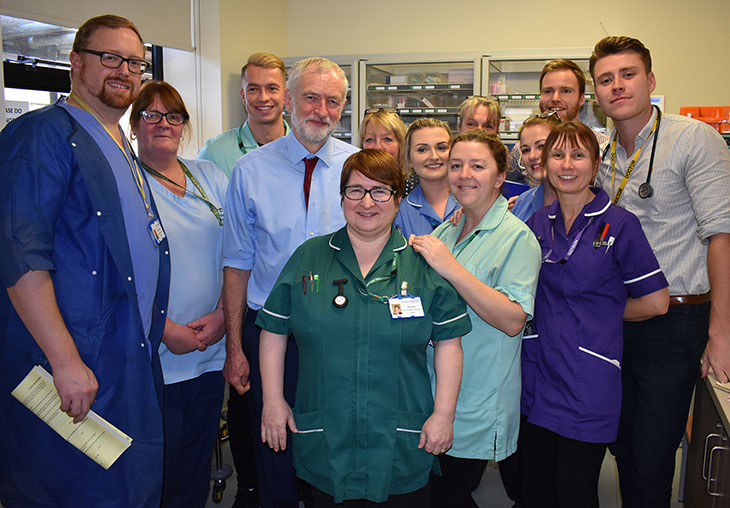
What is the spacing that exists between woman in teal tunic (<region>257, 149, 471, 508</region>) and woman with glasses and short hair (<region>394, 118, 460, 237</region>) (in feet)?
2.26

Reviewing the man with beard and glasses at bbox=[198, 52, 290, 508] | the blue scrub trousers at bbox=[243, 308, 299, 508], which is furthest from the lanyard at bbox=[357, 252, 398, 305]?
the man with beard and glasses at bbox=[198, 52, 290, 508]

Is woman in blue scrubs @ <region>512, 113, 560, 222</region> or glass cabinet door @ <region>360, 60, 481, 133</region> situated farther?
glass cabinet door @ <region>360, 60, 481, 133</region>

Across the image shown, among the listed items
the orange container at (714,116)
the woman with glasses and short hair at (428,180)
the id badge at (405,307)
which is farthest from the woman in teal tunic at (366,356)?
the orange container at (714,116)

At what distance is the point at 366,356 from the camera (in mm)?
1676

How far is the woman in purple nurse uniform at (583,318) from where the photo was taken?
1917 millimetres

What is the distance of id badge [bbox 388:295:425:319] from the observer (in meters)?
1.66

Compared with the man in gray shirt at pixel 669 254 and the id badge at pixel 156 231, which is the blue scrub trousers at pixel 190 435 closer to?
the id badge at pixel 156 231

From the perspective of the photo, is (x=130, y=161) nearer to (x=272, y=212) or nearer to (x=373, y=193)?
(x=272, y=212)

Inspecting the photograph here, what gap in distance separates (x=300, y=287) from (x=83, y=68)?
3.24 feet

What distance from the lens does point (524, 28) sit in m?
5.24

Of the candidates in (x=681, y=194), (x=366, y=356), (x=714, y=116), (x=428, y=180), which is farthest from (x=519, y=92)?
(x=366, y=356)

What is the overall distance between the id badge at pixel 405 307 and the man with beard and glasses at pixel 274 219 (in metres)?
0.64

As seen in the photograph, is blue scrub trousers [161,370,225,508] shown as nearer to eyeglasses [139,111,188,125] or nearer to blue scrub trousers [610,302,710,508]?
eyeglasses [139,111,188,125]

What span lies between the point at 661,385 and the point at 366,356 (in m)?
1.19
